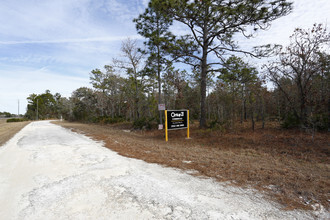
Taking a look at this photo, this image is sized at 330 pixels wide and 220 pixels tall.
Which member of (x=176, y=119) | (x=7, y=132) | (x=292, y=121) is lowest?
(x=7, y=132)

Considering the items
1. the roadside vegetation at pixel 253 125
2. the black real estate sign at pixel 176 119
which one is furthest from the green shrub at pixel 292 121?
the black real estate sign at pixel 176 119

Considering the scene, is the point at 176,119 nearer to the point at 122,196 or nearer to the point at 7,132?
the point at 122,196

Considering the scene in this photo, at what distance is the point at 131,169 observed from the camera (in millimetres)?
4266

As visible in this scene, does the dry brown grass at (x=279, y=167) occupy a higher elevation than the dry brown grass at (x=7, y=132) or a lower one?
lower

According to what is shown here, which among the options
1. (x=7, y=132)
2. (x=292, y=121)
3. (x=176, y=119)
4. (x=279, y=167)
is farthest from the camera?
(x=7, y=132)

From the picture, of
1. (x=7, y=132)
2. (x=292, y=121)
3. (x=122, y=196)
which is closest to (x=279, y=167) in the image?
(x=122, y=196)

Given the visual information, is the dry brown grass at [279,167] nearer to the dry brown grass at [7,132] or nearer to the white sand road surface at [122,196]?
the white sand road surface at [122,196]

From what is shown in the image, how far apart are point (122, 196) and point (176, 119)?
6520mm

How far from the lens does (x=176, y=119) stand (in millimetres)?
9195

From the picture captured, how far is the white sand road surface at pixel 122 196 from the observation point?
2381mm

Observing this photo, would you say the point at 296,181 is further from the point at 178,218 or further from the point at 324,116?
the point at 324,116

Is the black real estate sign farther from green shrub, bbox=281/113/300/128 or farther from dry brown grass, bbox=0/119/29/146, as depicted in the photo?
dry brown grass, bbox=0/119/29/146

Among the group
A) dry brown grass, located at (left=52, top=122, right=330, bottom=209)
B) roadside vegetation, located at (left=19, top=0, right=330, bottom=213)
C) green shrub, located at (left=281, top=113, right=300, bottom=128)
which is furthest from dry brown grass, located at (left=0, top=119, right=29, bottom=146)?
green shrub, located at (left=281, top=113, right=300, bottom=128)

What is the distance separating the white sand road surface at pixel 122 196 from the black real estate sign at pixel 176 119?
4628mm
